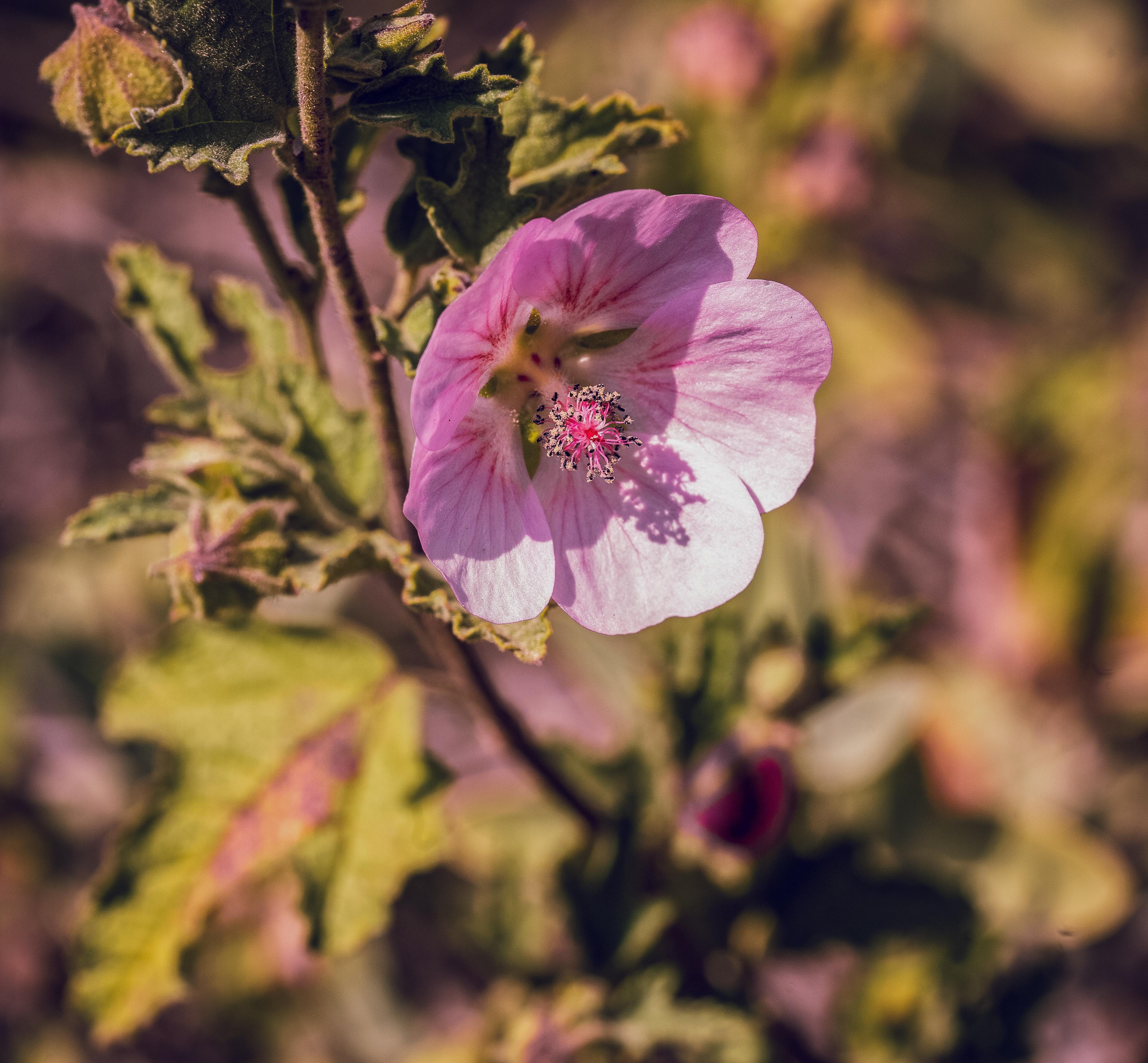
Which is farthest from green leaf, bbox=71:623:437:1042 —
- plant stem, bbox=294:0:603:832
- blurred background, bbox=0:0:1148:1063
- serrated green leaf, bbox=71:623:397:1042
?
plant stem, bbox=294:0:603:832

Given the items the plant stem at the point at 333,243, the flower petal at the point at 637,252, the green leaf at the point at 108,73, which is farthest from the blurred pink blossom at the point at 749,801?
the green leaf at the point at 108,73

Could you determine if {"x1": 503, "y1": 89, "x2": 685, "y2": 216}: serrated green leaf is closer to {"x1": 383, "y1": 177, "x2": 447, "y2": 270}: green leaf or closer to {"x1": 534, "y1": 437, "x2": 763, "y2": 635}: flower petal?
{"x1": 383, "y1": 177, "x2": 447, "y2": 270}: green leaf

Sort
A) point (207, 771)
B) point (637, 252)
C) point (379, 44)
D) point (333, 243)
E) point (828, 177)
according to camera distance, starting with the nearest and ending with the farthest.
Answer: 1. point (379, 44)
2. point (333, 243)
3. point (637, 252)
4. point (207, 771)
5. point (828, 177)

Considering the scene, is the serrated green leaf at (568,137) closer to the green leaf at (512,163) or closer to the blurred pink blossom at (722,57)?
the green leaf at (512,163)

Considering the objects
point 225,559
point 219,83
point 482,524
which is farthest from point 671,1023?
point 219,83

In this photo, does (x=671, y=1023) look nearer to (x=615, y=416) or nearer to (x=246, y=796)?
(x=246, y=796)

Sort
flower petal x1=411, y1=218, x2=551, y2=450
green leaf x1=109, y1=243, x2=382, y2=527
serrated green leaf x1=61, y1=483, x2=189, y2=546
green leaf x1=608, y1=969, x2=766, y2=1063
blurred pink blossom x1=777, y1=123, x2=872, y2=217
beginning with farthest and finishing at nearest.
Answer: blurred pink blossom x1=777, y1=123, x2=872, y2=217 < green leaf x1=608, y1=969, x2=766, y2=1063 < green leaf x1=109, y1=243, x2=382, y2=527 < serrated green leaf x1=61, y1=483, x2=189, y2=546 < flower petal x1=411, y1=218, x2=551, y2=450
